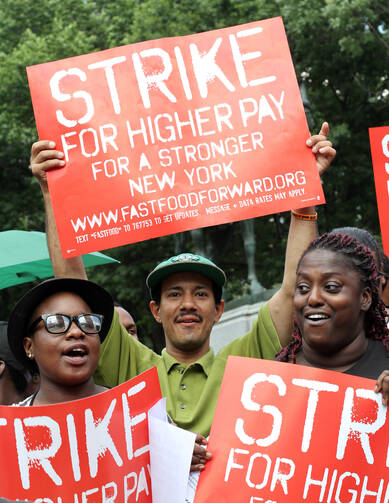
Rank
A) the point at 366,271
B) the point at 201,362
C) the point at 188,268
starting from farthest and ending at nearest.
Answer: the point at 188,268 < the point at 201,362 < the point at 366,271

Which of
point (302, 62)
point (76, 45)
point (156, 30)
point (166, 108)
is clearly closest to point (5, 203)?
point (76, 45)

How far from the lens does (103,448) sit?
9.11ft

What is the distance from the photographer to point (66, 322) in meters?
2.90

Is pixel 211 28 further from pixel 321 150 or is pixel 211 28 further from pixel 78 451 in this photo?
pixel 78 451

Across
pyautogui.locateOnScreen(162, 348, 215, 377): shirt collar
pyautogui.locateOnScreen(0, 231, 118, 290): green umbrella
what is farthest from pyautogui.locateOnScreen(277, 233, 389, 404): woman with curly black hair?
pyautogui.locateOnScreen(0, 231, 118, 290): green umbrella

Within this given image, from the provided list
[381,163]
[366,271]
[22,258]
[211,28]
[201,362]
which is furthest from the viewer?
[211,28]

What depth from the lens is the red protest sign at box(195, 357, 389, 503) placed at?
2.63 metres

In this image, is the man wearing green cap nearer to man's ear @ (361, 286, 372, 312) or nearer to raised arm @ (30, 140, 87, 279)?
raised arm @ (30, 140, 87, 279)

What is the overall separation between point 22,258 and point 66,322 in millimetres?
2993

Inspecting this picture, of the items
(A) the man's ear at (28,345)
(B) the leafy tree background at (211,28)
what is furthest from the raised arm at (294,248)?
(B) the leafy tree background at (211,28)

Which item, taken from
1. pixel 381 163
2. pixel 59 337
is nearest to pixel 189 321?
pixel 59 337

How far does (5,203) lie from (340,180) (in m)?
6.92

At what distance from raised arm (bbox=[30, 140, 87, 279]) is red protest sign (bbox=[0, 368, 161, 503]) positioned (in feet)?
2.24

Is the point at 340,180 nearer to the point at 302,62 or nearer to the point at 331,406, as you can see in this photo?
the point at 302,62
